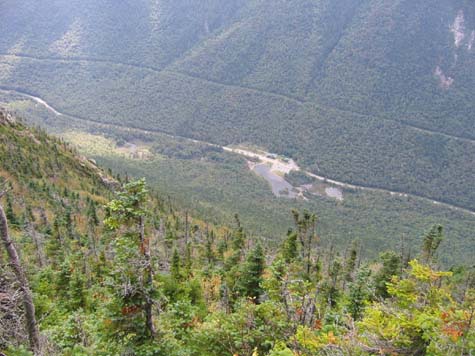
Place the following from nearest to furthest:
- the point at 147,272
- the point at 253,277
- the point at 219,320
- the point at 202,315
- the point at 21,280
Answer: the point at 21,280
the point at 147,272
the point at 219,320
the point at 202,315
the point at 253,277

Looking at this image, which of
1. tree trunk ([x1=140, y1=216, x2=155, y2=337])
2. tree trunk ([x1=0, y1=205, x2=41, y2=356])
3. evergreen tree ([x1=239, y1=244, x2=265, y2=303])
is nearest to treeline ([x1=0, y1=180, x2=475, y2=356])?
tree trunk ([x1=140, y1=216, x2=155, y2=337])

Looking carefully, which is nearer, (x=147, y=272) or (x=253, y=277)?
(x=147, y=272)

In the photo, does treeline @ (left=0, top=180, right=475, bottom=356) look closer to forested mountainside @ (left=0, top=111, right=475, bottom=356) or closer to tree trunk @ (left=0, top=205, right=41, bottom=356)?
forested mountainside @ (left=0, top=111, right=475, bottom=356)

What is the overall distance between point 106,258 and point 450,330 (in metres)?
40.0

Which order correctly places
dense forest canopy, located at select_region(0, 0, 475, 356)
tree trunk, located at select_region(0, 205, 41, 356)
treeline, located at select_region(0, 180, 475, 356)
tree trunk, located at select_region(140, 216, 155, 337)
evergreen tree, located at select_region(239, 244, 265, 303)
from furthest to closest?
evergreen tree, located at select_region(239, 244, 265, 303)
tree trunk, located at select_region(140, 216, 155, 337)
dense forest canopy, located at select_region(0, 0, 475, 356)
tree trunk, located at select_region(0, 205, 41, 356)
treeline, located at select_region(0, 180, 475, 356)

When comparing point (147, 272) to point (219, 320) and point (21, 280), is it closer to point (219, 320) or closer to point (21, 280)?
point (21, 280)

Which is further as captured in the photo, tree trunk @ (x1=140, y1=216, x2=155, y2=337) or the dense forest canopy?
tree trunk @ (x1=140, y1=216, x2=155, y2=337)

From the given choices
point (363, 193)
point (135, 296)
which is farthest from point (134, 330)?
point (363, 193)

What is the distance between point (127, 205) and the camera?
1644 cm

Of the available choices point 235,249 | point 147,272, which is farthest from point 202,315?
point 235,249

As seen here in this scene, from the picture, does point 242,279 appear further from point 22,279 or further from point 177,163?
point 177,163

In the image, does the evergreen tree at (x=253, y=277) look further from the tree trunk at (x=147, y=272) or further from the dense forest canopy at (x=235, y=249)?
the tree trunk at (x=147, y=272)

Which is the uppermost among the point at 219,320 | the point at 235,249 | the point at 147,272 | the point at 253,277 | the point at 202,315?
the point at 147,272

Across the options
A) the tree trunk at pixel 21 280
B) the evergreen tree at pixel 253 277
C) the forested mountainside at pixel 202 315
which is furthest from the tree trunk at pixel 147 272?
the evergreen tree at pixel 253 277
